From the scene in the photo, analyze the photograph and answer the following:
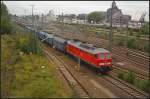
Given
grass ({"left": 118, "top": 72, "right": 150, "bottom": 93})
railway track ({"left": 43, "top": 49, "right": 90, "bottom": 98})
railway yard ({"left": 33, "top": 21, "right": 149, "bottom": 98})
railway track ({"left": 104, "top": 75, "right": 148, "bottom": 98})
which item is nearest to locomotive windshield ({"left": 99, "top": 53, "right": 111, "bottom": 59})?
railway yard ({"left": 33, "top": 21, "right": 149, "bottom": 98})

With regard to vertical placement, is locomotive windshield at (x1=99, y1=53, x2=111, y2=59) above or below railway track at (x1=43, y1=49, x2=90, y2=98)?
above

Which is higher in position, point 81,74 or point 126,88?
point 81,74

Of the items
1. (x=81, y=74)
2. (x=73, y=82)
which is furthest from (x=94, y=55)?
(x=73, y=82)

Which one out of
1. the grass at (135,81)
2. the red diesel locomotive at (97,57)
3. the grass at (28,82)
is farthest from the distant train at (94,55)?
the grass at (28,82)

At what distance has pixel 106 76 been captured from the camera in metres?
31.7

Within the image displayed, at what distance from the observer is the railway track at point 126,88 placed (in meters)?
23.3

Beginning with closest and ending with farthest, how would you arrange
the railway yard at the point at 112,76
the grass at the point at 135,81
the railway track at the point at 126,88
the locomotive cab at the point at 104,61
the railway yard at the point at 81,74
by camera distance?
the railway yard at the point at 81,74
the railway track at the point at 126,88
the railway yard at the point at 112,76
the grass at the point at 135,81
the locomotive cab at the point at 104,61

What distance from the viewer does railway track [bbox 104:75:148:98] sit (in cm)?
2334

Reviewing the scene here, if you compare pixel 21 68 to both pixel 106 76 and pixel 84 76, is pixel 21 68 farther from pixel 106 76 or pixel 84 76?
pixel 106 76

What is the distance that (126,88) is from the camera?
25750 millimetres

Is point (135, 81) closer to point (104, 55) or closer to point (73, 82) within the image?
point (73, 82)

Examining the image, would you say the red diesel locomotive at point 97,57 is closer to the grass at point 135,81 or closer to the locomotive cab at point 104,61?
the locomotive cab at point 104,61

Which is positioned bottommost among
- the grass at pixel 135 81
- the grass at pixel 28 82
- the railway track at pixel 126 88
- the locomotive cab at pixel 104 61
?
the railway track at pixel 126 88

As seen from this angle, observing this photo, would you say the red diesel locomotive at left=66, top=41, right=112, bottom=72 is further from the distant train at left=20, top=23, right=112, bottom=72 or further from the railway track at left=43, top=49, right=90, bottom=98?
the railway track at left=43, top=49, right=90, bottom=98
